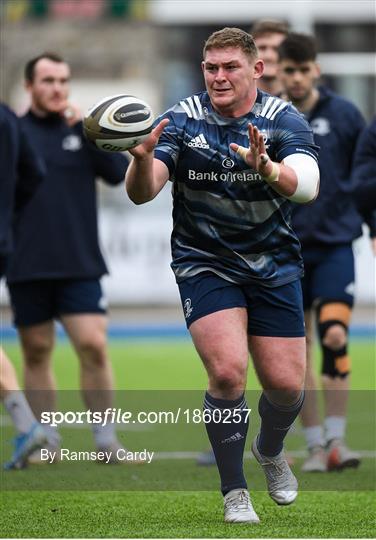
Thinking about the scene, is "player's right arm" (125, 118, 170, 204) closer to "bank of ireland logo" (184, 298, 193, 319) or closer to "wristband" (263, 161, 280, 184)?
"wristband" (263, 161, 280, 184)

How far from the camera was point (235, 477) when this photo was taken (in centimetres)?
651

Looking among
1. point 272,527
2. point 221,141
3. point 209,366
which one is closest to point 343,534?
point 272,527

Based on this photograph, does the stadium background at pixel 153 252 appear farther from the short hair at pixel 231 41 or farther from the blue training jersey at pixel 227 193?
the short hair at pixel 231 41

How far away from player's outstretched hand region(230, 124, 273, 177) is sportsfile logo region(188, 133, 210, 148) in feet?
1.35

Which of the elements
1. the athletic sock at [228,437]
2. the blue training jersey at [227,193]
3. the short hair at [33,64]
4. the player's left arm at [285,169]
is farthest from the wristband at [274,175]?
the short hair at [33,64]

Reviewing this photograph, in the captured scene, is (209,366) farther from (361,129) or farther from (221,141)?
(361,129)

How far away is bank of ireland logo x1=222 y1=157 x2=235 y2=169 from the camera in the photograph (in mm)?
6512

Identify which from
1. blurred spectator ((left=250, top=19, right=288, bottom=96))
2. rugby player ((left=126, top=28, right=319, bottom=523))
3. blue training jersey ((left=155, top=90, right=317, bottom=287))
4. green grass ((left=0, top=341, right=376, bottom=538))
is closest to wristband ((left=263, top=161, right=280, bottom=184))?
rugby player ((left=126, top=28, right=319, bottom=523))

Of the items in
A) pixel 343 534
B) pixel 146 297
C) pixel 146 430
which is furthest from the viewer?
pixel 146 297

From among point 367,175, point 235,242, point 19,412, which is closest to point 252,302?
point 235,242

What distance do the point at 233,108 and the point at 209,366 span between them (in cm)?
117

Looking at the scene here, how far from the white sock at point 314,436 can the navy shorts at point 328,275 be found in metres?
0.75

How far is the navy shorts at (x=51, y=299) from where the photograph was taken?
8.92 metres

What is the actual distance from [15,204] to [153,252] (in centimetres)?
1156
